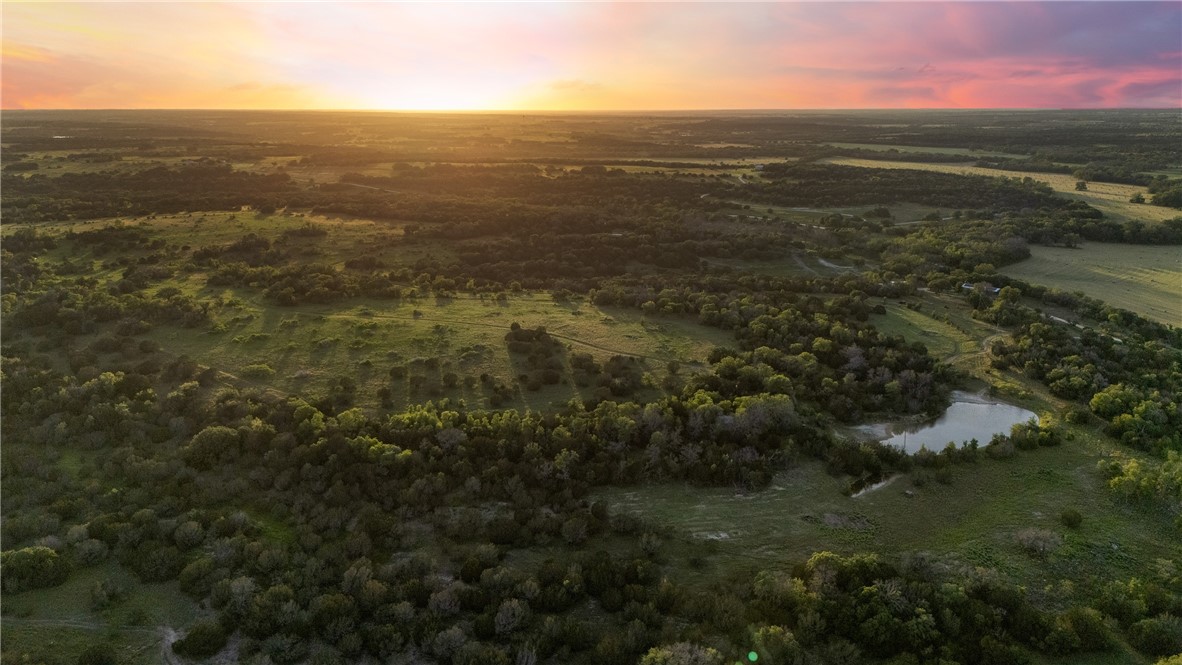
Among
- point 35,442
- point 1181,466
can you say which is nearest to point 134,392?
point 35,442

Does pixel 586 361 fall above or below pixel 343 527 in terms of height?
above

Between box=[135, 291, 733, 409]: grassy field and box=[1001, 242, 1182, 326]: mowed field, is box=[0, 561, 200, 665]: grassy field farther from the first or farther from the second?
box=[1001, 242, 1182, 326]: mowed field

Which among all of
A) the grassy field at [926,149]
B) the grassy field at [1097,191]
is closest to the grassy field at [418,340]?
the grassy field at [1097,191]

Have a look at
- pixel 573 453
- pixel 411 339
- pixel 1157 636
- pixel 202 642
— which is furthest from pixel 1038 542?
pixel 411 339

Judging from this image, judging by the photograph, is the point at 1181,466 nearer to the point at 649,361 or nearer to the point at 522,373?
the point at 649,361

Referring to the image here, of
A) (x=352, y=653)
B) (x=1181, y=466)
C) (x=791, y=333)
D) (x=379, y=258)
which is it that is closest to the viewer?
(x=352, y=653)

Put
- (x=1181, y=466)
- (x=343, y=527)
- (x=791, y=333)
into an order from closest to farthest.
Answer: (x=343, y=527)
(x=1181, y=466)
(x=791, y=333)

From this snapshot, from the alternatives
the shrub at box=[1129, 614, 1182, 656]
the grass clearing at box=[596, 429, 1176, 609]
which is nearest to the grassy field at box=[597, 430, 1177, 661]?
A: the grass clearing at box=[596, 429, 1176, 609]
